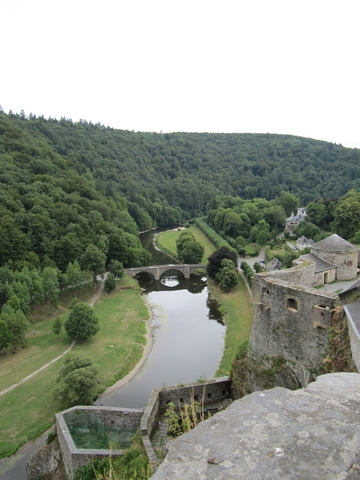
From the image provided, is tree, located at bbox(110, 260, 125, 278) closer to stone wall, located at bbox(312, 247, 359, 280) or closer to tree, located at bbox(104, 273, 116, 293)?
tree, located at bbox(104, 273, 116, 293)

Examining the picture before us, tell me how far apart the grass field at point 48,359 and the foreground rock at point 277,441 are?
22396 mm

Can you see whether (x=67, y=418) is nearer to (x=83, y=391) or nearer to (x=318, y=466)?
(x=83, y=391)

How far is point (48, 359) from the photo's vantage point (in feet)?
101

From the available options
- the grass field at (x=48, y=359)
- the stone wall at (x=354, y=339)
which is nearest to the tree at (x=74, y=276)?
the grass field at (x=48, y=359)

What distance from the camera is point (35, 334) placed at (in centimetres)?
3559

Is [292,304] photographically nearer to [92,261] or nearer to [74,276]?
[74,276]

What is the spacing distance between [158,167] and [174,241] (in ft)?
211

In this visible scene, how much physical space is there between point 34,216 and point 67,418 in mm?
34771

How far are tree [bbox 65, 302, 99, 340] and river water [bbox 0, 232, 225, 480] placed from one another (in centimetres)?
610

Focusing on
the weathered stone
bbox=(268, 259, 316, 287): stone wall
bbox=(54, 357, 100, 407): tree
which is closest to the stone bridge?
bbox=(54, 357, 100, 407): tree

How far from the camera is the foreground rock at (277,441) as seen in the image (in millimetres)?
3018

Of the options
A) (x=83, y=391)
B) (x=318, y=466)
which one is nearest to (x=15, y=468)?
(x=83, y=391)

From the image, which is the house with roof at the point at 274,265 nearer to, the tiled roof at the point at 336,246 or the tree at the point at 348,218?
the tree at the point at 348,218

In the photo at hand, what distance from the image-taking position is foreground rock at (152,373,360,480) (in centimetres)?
302
